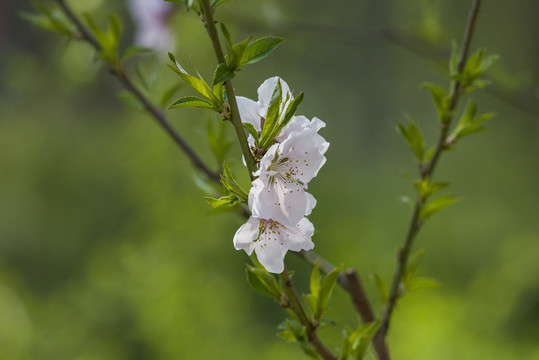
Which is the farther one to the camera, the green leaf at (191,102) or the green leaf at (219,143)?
the green leaf at (219,143)

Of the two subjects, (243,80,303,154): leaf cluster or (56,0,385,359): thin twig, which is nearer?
(243,80,303,154): leaf cluster

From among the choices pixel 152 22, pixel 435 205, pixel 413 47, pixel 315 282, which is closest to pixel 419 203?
pixel 435 205

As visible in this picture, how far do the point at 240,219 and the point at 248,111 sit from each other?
1.09m

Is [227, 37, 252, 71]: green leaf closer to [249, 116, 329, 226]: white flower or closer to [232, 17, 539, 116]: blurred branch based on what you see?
[249, 116, 329, 226]: white flower

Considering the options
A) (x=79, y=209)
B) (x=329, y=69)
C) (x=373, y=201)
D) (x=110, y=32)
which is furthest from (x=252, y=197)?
(x=329, y=69)

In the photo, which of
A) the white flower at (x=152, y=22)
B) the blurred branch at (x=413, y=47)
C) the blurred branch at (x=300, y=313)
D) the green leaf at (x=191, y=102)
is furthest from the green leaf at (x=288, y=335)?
the white flower at (x=152, y=22)

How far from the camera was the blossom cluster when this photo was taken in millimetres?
254

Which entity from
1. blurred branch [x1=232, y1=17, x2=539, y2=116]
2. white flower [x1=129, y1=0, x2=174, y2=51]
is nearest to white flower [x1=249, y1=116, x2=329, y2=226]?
blurred branch [x1=232, y1=17, x2=539, y2=116]

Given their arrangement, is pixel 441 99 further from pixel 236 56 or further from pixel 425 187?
pixel 236 56

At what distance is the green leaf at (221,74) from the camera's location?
236 millimetres

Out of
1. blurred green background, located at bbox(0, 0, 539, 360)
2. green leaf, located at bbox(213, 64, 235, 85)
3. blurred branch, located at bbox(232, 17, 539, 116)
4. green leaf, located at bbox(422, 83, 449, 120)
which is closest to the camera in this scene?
green leaf, located at bbox(213, 64, 235, 85)

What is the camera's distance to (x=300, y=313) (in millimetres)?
286

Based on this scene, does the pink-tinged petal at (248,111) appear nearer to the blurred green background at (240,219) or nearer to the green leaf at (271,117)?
the green leaf at (271,117)

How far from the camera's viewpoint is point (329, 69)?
3426mm
